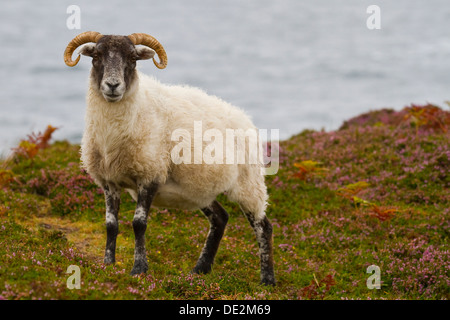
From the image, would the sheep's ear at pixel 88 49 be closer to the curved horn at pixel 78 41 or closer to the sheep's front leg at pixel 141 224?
the curved horn at pixel 78 41

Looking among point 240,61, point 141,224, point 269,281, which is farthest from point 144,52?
point 240,61

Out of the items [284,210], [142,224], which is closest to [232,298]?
[142,224]

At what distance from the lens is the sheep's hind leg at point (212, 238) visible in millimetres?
9297

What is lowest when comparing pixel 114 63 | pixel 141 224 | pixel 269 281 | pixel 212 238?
pixel 269 281

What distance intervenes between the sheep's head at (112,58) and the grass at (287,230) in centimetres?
289

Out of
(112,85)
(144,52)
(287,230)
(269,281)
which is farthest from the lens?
(287,230)

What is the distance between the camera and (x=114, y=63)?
7.49 meters

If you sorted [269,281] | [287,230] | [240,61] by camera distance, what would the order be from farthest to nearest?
[240,61]
[287,230]
[269,281]

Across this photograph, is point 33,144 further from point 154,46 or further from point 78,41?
point 154,46

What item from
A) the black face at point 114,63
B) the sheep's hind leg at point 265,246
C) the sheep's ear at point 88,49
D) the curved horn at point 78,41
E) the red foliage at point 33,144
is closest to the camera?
the black face at point 114,63

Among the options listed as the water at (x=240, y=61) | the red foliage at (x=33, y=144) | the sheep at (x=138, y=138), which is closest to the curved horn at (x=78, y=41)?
the sheep at (x=138, y=138)

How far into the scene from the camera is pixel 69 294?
586 centimetres

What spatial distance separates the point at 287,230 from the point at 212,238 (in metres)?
2.53
